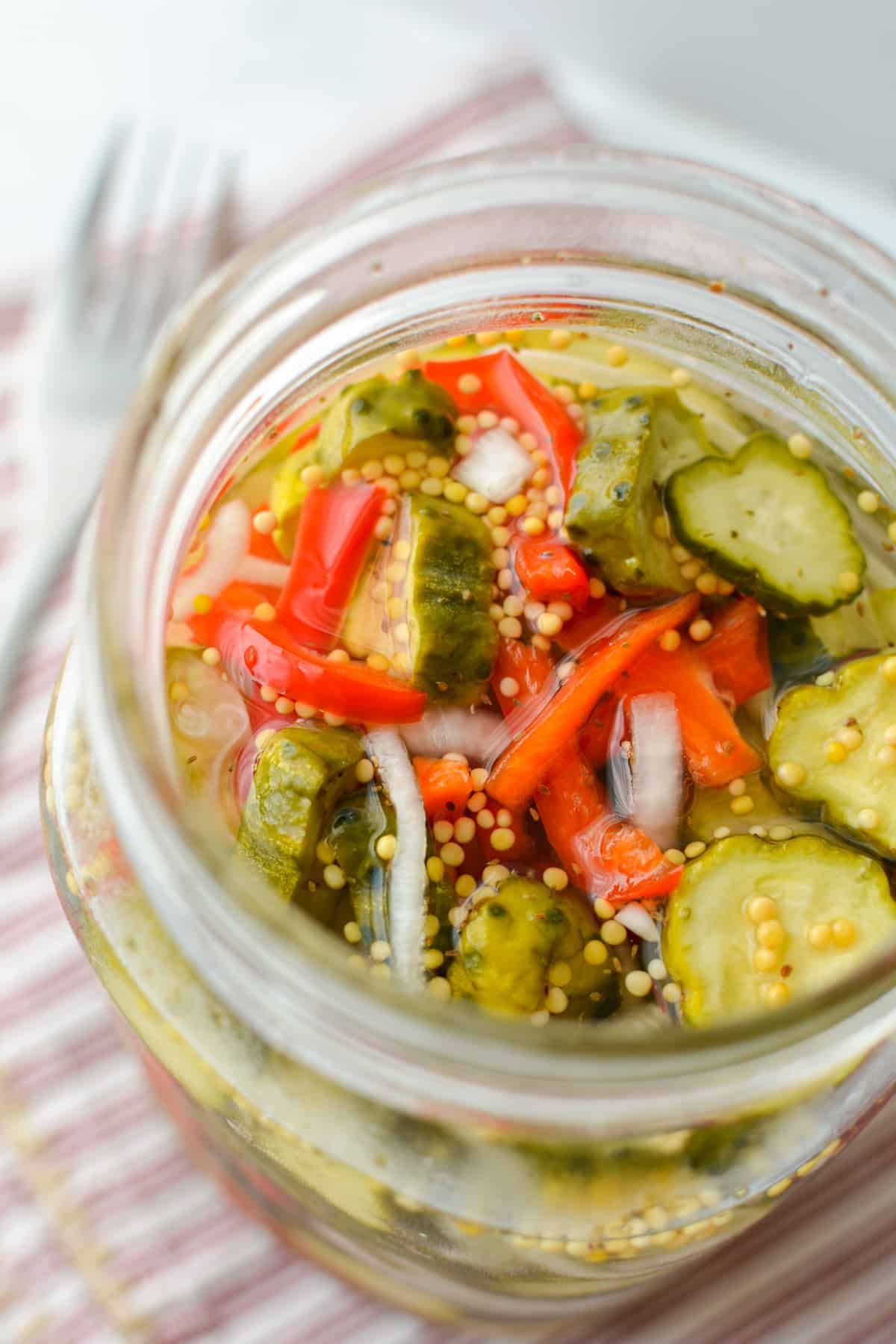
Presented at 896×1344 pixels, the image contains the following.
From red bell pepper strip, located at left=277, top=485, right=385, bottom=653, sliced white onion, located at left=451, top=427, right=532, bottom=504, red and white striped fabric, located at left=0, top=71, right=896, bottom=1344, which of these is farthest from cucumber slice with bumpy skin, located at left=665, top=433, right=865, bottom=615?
red and white striped fabric, located at left=0, top=71, right=896, bottom=1344

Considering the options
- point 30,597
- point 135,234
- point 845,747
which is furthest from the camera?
point 135,234

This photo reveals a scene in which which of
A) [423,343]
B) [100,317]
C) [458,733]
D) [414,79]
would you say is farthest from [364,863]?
[414,79]

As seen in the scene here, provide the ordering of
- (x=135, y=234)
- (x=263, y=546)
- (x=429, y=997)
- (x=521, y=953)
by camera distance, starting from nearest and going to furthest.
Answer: (x=429, y=997) < (x=521, y=953) < (x=263, y=546) < (x=135, y=234)

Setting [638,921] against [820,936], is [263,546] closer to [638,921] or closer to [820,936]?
[638,921]

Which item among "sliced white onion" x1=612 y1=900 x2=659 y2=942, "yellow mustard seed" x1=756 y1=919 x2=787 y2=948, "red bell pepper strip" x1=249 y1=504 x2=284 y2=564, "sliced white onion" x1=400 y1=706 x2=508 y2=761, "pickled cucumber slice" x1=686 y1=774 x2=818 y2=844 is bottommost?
"yellow mustard seed" x1=756 y1=919 x2=787 y2=948

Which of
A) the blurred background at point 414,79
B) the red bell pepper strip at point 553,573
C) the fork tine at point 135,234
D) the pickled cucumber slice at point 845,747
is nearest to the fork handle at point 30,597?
the fork tine at point 135,234

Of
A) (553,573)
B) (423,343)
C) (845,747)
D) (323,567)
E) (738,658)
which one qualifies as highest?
(423,343)

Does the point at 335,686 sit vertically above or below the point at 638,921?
above

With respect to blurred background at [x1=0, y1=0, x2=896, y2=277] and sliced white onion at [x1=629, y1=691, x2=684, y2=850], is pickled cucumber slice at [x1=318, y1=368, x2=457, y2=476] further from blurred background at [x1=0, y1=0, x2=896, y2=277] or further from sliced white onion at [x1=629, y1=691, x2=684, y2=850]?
blurred background at [x1=0, y1=0, x2=896, y2=277]

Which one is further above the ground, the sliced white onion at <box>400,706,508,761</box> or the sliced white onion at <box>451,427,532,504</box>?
the sliced white onion at <box>451,427,532,504</box>
